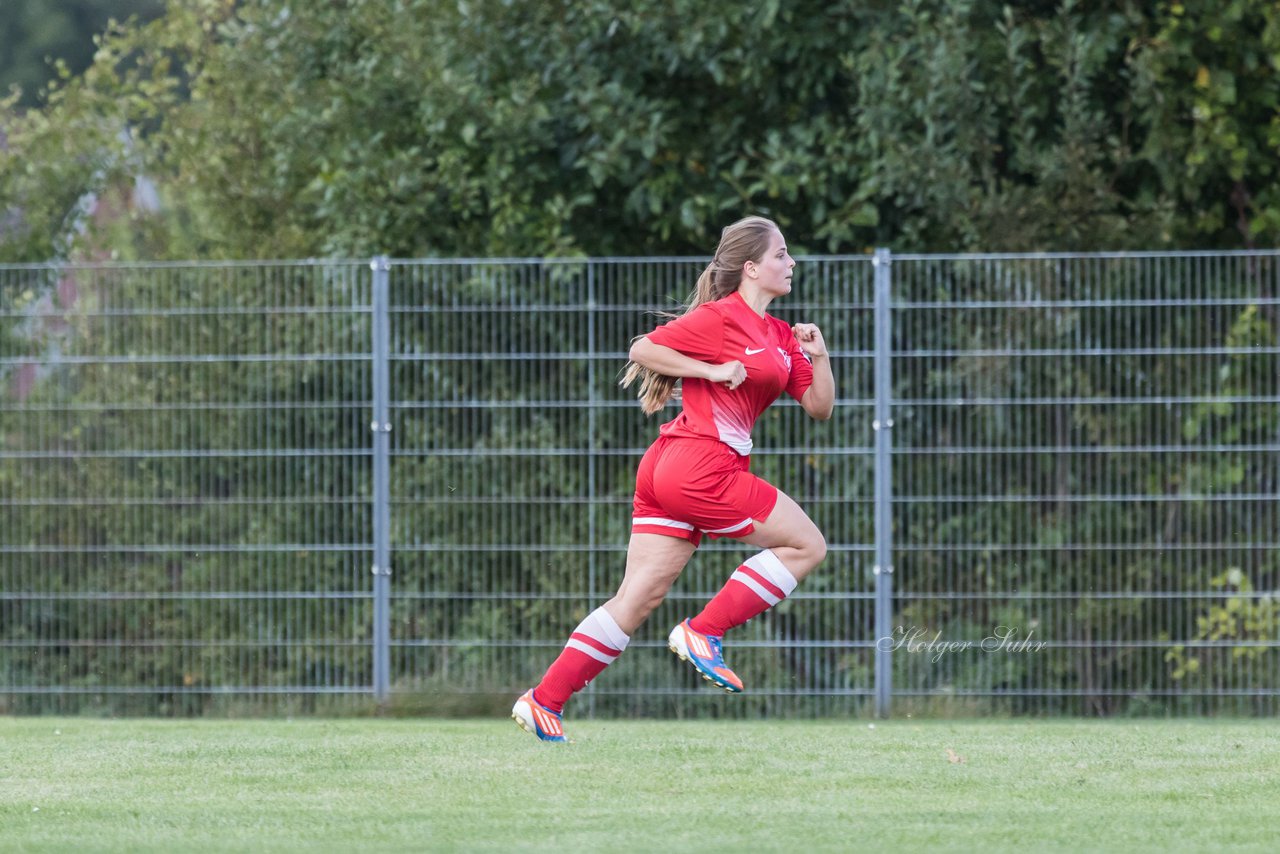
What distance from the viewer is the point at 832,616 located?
29.9ft

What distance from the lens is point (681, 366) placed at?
608 centimetres

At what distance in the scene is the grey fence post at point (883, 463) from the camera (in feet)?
29.3

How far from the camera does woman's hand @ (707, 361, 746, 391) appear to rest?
601cm

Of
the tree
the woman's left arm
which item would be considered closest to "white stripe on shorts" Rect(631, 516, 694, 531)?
the woman's left arm

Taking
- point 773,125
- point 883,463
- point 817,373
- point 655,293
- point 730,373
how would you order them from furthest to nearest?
point 773,125 < point 655,293 < point 883,463 < point 817,373 < point 730,373

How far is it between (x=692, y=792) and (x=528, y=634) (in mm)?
3734

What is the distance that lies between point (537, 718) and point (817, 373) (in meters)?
1.53

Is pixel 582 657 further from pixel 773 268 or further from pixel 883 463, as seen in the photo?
pixel 883 463

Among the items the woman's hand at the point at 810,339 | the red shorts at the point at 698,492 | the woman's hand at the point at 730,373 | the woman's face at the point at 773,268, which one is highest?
the woman's face at the point at 773,268

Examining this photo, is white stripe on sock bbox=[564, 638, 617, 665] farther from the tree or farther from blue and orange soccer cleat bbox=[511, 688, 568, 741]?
the tree

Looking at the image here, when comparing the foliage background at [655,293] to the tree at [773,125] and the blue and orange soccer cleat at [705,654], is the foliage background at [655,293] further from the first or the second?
the blue and orange soccer cleat at [705,654]

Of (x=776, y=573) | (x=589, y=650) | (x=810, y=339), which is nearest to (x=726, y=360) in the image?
(x=810, y=339)

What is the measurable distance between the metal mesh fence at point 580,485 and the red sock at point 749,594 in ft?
9.23

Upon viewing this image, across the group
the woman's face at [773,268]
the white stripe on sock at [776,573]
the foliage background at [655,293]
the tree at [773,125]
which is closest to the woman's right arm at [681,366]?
the woman's face at [773,268]
